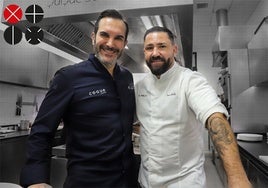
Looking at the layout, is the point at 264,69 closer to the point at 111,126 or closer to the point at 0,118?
the point at 111,126

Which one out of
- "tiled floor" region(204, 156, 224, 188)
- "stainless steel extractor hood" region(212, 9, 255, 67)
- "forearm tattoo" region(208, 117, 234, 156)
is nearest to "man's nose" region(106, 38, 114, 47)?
"forearm tattoo" region(208, 117, 234, 156)

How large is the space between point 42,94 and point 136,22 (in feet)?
8.26

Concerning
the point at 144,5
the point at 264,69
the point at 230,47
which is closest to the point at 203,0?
the point at 230,47

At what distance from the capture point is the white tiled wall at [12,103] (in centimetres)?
260

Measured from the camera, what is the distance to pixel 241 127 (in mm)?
2711

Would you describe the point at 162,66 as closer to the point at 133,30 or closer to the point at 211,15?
the point at 133,30

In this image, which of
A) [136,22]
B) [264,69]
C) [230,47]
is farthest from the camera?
[230,47]

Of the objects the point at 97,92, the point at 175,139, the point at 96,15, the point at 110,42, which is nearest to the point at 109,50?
the point at 110,42

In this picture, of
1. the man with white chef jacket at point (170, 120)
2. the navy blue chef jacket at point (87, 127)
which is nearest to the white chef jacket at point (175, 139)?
the man with white chef jacket at point (170, 120)

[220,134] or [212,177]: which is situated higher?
[220,134]

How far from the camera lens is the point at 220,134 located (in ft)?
2.39

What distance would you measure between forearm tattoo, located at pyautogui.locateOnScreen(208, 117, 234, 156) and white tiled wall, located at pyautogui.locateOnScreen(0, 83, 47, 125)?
261 cm

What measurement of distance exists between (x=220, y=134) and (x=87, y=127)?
1.78 ft

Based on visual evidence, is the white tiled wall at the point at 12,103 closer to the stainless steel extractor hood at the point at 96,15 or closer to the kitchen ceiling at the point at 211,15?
the stainless steel extractor hood at the point at 96,15
